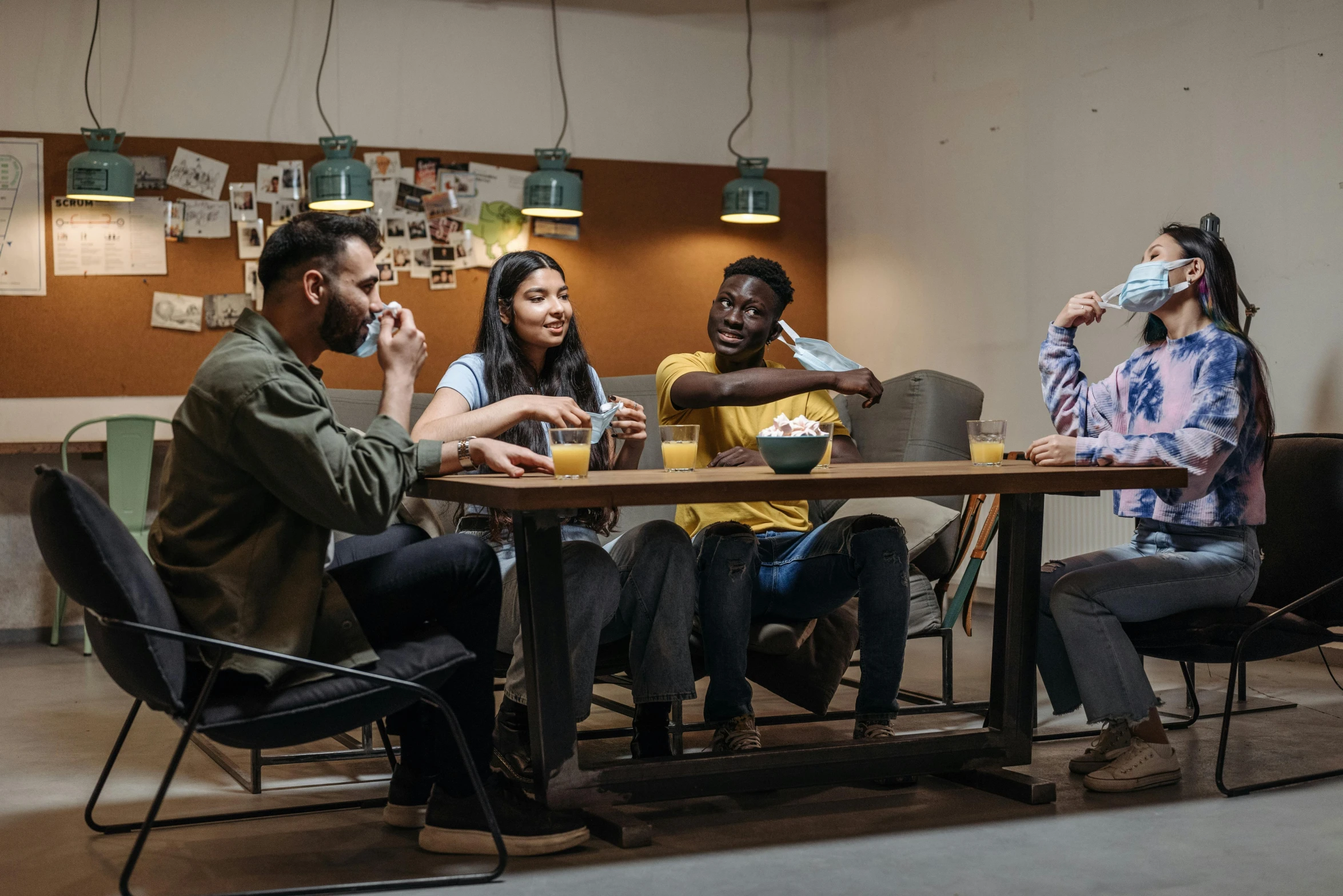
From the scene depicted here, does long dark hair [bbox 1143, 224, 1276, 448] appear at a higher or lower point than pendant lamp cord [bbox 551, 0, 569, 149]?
lower

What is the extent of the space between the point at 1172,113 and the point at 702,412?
9.18ft

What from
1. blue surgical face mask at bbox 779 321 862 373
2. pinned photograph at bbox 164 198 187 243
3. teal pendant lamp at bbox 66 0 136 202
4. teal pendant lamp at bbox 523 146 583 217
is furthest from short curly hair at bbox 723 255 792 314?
pinned photograph at bbox 164 198 187 243

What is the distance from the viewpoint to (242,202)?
5895 mm

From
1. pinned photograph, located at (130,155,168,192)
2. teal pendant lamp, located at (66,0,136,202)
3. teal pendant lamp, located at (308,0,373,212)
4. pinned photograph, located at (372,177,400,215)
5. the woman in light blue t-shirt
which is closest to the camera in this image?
the woman in light blue t-shirt

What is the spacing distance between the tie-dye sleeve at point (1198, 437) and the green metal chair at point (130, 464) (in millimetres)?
3673

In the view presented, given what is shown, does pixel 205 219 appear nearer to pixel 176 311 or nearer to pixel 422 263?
pixel 176 311

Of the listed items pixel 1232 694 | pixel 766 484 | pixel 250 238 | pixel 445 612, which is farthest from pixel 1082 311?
pixel 250 238

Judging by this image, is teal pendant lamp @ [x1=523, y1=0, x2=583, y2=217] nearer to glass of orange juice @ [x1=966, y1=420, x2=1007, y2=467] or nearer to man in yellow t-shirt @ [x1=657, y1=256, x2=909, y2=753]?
man in yellow t-shirt @ [x1=657, y1=256, x2=909, y2=753]

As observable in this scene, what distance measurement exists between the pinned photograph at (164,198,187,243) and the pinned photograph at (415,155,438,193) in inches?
42.6

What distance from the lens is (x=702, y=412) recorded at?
3051 mm

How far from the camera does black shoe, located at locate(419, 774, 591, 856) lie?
2268mm

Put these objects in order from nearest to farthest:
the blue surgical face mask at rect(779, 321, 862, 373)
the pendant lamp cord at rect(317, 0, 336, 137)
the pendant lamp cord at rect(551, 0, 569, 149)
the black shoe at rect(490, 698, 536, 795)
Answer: the black shoe at rect(490, 698, 536, 795) < the blue surgical face mask at rect(779, 321, 862, 373) < the pendant lamp cord at rect(317, 0, 336, 137) < the pendant lamp cord at rect(551, 0, 569, 149)

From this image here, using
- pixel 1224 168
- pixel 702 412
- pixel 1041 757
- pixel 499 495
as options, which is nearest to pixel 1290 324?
pixel 1224 168

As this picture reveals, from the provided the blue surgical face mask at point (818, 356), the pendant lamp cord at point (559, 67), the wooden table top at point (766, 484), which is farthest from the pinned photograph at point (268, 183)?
the wooden table top at point (766, 484)
